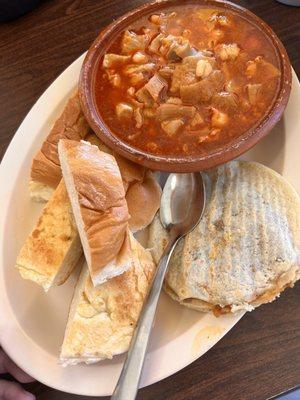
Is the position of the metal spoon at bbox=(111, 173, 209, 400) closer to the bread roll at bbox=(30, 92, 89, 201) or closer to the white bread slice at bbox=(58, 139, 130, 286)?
the white bread slice at bbox=(58, 139, 130, 286)

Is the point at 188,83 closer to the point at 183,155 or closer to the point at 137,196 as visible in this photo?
the point at 183,155

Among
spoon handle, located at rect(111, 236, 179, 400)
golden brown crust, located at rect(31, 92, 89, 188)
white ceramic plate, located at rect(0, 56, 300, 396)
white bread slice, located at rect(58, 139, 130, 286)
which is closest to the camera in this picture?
spoon handle, located at rect(111, 236, 179, 400)

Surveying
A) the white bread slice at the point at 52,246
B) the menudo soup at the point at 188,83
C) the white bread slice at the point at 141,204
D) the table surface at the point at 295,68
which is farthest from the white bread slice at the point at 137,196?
the table surface at the point at 295,68

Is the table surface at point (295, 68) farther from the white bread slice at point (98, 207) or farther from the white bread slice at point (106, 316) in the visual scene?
the white bread slice at point (98, 207)

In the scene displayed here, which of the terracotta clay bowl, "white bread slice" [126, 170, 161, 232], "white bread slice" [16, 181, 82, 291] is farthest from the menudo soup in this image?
"white bread slice" [16, 181, 82, 291]

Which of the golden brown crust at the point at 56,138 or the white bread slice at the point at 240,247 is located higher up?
the golden brown crust at the point at 56,138

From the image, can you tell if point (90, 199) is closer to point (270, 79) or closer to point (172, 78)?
point (172, 78)

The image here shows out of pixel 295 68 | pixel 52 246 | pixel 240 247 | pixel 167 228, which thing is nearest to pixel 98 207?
pixel 52 246
